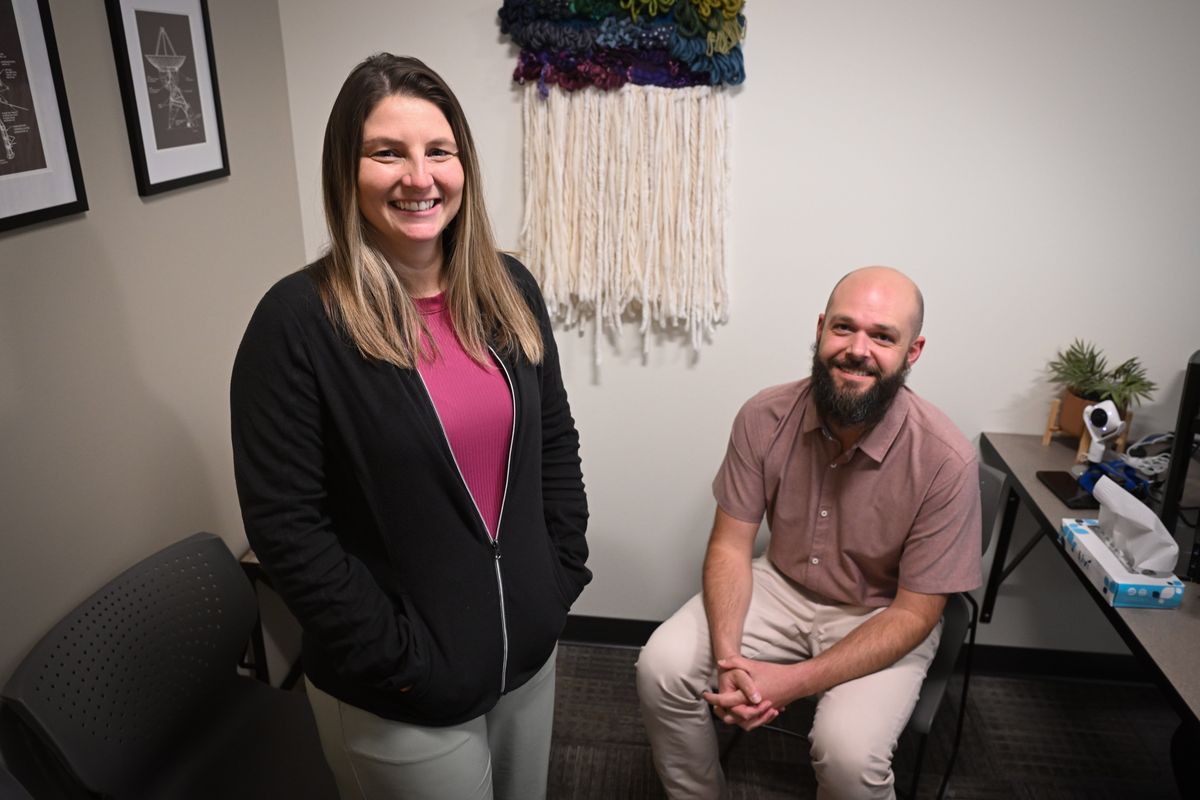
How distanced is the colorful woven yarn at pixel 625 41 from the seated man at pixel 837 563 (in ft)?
2.35

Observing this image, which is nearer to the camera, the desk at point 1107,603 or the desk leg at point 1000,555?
the desk at point 1107,603

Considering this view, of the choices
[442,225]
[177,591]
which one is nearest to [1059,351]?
[442,225]

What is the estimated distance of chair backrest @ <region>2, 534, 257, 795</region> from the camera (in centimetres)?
143

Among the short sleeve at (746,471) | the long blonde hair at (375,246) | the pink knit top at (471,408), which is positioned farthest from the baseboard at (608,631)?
the long blonde hair at (375,246)

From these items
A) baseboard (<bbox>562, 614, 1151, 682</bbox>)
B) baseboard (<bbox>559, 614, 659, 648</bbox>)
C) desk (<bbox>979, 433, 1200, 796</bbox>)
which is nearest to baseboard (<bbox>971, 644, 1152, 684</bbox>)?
baseboard (<bbox>562, 614, 1151, 682</bbox>)

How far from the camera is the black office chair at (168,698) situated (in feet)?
4.73

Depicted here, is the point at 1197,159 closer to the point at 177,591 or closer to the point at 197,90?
the point at 197,90

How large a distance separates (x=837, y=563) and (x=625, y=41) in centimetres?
136

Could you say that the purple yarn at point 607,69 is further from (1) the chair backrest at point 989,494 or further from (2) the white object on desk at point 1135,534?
(2) the white object on desk at point 1135,534

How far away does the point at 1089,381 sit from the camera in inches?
88.6

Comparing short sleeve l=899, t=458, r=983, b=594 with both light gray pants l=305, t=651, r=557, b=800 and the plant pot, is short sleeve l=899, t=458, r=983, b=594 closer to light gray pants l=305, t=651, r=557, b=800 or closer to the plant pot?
the plant pot

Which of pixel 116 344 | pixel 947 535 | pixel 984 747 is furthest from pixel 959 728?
pixel 116 344

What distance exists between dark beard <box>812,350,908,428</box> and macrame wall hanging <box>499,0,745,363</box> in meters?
0.58

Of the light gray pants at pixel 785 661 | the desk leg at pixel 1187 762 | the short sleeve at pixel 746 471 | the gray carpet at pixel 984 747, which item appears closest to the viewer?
the light gray pants at pixel 785 661
